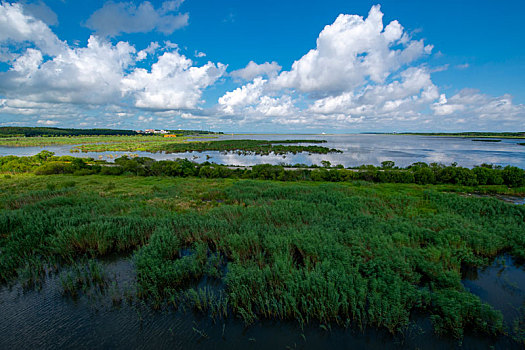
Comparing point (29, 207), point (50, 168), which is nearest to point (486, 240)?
point (29, 207)

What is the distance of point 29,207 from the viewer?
45.5ft

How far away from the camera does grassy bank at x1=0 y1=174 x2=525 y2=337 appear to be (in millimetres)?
6352

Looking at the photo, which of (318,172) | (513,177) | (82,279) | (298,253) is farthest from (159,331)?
Answer: (513,177)

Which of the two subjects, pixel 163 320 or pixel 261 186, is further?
pixel 261 186

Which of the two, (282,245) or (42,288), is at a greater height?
(282,245)

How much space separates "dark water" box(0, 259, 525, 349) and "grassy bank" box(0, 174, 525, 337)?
0.31 metres

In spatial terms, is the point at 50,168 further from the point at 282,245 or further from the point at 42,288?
the point at 282,245

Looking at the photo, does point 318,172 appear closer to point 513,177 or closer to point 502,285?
point 513,177

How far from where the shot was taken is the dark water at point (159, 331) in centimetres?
571

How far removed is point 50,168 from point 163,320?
124 ft

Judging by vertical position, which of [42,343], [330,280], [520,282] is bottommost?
[42,343]

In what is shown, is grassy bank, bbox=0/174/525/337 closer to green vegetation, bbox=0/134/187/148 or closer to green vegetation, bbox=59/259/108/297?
green vegetation, bbox=59/259/108/297

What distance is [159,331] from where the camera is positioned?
6.11 m

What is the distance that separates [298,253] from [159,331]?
5.46 meters
